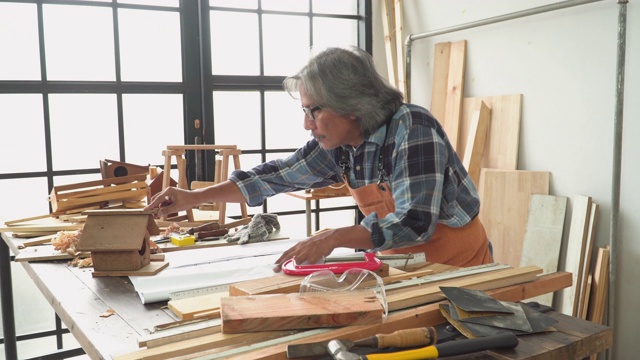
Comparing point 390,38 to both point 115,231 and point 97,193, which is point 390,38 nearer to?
point 97,193

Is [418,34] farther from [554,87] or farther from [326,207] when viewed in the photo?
[326,207]

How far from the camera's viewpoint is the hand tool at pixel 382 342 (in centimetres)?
102

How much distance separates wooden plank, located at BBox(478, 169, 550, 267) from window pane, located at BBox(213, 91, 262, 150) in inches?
67.8

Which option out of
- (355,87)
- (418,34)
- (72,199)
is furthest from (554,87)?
(72,199)

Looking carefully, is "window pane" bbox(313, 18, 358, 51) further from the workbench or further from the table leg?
the workbench

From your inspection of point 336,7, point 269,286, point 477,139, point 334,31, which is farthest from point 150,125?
point 269,286

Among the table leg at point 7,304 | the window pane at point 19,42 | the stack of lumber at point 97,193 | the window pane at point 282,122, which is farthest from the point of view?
the window pane at point 282,122

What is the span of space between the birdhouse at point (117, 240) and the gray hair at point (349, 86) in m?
0.75

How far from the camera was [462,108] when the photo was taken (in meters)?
4.02

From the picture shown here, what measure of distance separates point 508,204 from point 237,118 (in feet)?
6.67

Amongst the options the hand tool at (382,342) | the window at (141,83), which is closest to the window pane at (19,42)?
the window at (141,83)

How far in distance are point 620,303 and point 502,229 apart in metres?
0.83

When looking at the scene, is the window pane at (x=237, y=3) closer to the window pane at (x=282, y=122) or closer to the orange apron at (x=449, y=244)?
the window pane at (x=282, y=122)

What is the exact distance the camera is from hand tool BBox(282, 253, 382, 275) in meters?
1.54
